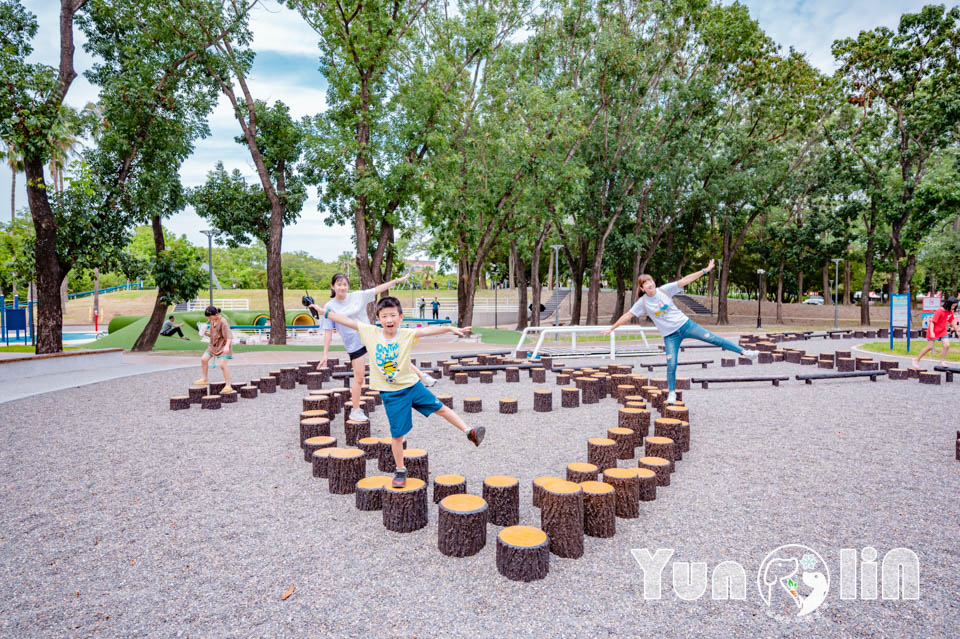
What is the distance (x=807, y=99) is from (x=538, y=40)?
16.6 m

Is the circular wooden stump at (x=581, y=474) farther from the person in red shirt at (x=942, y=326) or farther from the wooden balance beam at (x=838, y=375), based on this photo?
the person in red shirt at (x=942, y=326)

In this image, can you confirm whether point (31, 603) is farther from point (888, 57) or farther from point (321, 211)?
point (888, 57)

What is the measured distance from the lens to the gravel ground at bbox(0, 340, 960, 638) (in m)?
2.60

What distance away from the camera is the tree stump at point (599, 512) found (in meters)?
3.49

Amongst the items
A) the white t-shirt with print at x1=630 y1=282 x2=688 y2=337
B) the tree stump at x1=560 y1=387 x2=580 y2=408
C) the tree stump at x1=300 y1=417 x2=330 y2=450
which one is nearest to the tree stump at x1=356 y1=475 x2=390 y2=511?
the tree stump at x1=300 y1=417 x2=330 y2=450

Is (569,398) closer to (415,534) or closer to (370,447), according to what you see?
(370,447)

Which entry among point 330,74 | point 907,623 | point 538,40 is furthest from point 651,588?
point 538,40

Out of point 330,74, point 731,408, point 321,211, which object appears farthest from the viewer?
point 321,211

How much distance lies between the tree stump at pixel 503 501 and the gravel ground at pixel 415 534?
0.36 feet

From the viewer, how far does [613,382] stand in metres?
8.95

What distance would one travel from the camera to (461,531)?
3.24 metres

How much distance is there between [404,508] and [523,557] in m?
1.03

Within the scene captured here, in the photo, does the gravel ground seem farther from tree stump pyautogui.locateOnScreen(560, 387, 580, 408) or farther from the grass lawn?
the grass lawn

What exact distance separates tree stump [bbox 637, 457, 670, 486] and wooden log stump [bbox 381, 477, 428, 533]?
2014 mm
